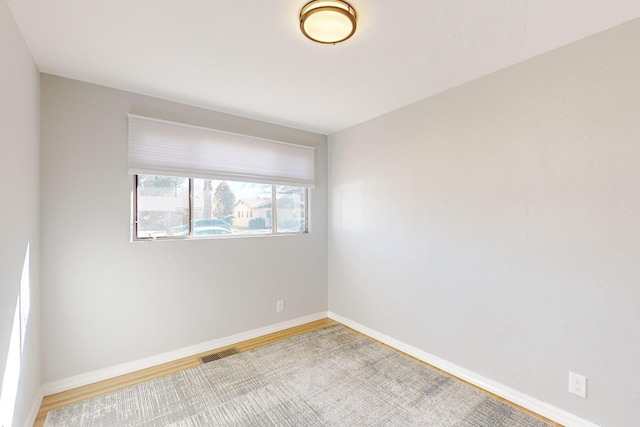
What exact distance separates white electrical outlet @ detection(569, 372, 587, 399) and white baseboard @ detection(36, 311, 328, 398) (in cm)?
256

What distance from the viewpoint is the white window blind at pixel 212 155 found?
260 centimetres

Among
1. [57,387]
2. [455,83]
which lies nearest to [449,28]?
[455,83]

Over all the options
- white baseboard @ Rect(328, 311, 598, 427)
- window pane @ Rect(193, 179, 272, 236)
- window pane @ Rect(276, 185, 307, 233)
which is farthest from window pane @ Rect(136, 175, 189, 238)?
white baseboard @ Rect(328, 311, 598, 427)

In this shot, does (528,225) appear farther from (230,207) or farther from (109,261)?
(109,261)

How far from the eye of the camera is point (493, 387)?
7.39ft

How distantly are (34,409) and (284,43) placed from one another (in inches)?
116

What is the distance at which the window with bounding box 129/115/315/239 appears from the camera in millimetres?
2650

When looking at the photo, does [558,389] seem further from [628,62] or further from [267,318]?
[267,318]

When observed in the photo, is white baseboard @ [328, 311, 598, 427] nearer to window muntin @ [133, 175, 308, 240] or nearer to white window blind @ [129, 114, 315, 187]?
window muntin @ [133, 175, 308, 240]

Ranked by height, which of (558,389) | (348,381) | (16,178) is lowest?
(348,381)

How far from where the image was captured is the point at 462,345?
247 cm

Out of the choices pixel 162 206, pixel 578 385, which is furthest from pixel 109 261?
pixel 578 385

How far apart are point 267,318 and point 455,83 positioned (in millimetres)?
3002

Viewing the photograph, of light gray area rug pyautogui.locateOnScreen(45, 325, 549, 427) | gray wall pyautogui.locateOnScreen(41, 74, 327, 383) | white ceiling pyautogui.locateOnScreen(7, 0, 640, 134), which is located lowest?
light gray area rug pyautogui.locateOnScreen(45, 325, 549, 427)
